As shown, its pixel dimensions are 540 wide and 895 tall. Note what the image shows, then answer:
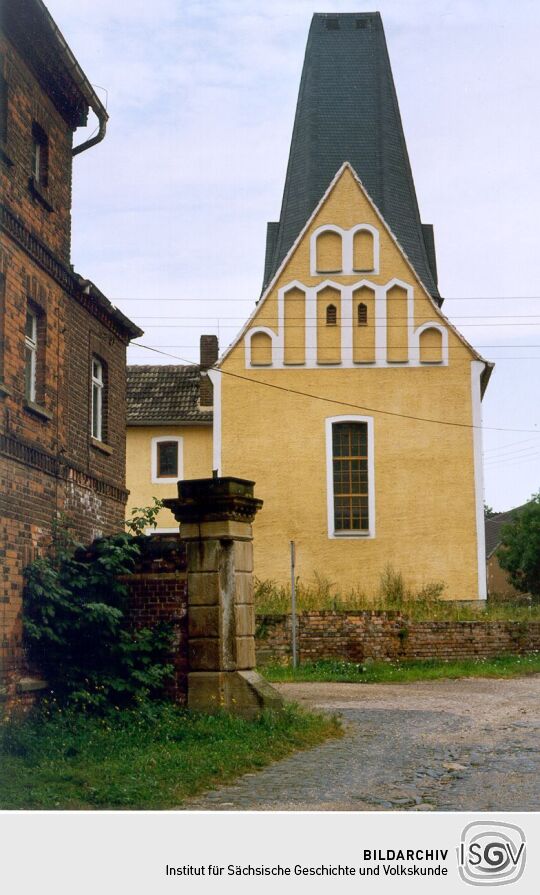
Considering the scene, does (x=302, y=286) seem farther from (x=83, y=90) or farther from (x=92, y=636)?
(x=92, y=636)

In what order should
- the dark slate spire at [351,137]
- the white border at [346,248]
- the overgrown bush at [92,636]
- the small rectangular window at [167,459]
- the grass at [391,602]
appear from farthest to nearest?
the small rectangular window at [167,459] → the dark slate spire at [351,137] → the white border at [346,248] → the grass at [391,602] → the overgrown bush at [92,636]

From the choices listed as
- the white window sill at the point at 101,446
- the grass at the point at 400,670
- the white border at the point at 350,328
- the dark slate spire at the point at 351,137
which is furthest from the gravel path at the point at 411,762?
the dark slate spire at the point at 351,137

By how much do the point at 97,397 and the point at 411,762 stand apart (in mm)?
8088

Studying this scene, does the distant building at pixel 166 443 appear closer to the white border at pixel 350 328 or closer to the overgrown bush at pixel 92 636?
the white border at pixel 350 328

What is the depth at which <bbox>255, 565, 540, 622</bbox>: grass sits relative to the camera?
2327cm

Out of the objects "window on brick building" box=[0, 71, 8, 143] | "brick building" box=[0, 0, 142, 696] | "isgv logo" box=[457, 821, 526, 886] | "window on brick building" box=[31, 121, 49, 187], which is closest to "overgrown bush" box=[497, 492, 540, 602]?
"brick building" box=[0, 0, 142, 696]

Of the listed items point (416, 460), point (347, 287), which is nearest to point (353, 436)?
point (416, 460)

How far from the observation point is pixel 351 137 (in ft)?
99.8

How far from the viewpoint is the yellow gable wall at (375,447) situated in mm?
26812

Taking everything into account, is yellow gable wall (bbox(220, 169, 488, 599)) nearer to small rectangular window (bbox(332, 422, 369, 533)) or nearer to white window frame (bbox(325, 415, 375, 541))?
white window frame (bbox(325, 415, 375, 541))

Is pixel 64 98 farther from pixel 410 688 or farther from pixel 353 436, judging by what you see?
pixel 353 436

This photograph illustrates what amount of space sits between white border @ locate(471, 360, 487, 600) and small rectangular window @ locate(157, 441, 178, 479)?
9993mm

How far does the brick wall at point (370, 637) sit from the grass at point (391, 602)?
0.37 meters

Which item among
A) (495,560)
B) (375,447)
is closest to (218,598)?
(375,447)
